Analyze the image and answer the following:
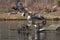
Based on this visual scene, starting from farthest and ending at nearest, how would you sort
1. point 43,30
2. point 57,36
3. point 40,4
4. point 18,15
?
point 40,4 < point 18,15 < point 43,30 < point 57,36

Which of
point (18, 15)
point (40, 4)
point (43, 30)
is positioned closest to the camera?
point (43, 30)

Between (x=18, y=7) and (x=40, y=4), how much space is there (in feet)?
8.58

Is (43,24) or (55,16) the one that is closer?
(43,24)

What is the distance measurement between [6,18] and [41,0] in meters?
6.25

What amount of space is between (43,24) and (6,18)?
869 centimetres

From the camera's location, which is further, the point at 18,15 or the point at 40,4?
the point at 40,4

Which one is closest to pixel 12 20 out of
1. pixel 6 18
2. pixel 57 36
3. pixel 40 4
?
pixel 6 18

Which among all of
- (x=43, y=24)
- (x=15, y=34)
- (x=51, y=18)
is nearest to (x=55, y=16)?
(x=51, y=18)

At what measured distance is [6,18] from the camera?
31797 mm

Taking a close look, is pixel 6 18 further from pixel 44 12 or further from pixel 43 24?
pixel 43 24

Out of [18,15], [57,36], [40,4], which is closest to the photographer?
[57,36]

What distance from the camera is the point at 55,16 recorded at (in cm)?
3172

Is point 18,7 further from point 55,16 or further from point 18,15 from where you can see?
point 55,16

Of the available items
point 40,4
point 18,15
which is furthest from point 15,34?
point 40,4
